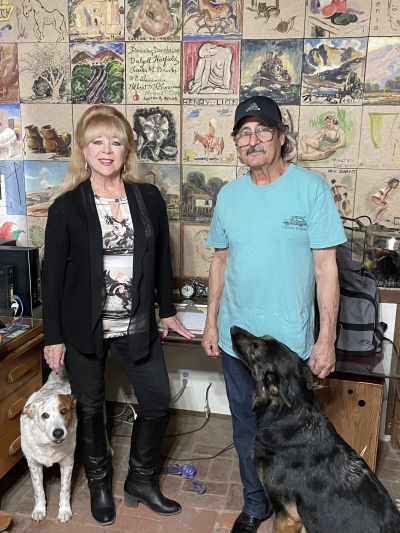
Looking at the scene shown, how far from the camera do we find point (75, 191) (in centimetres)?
199

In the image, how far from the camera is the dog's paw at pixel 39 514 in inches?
88.1

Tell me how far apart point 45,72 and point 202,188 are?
112 centimetres

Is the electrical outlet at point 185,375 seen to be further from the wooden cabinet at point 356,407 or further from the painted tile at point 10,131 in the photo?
the painted tile at point 10,131

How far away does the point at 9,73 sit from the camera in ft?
9.59

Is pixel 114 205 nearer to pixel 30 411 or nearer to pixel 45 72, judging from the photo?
pixel 30 411

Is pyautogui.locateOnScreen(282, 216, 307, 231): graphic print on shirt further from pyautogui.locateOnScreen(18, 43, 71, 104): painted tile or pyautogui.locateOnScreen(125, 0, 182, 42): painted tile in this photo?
pyautogui.locateOnScreen(18, 43, 71, 104): painted tile

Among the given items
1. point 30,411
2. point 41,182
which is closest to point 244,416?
point 30,411

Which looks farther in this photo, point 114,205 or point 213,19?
point 213,19

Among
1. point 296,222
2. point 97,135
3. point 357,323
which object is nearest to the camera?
point 296,222

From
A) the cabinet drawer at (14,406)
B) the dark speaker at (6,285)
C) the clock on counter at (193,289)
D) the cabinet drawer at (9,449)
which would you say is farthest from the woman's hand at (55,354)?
the clock on counter at (193,289)

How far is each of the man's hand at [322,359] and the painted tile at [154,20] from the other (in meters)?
1.84

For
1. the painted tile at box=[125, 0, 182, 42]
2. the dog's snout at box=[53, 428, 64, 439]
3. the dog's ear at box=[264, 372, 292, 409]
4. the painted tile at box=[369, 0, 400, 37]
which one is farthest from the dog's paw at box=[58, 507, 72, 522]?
the painted tile at box=[369, 0, 400, 37]

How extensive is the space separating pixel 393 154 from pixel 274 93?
27.6 inches

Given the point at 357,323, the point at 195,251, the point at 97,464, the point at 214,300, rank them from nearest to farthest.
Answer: the point at 214,300 → the point at 97,464 → the point at 357,323 → the point at 195,251
